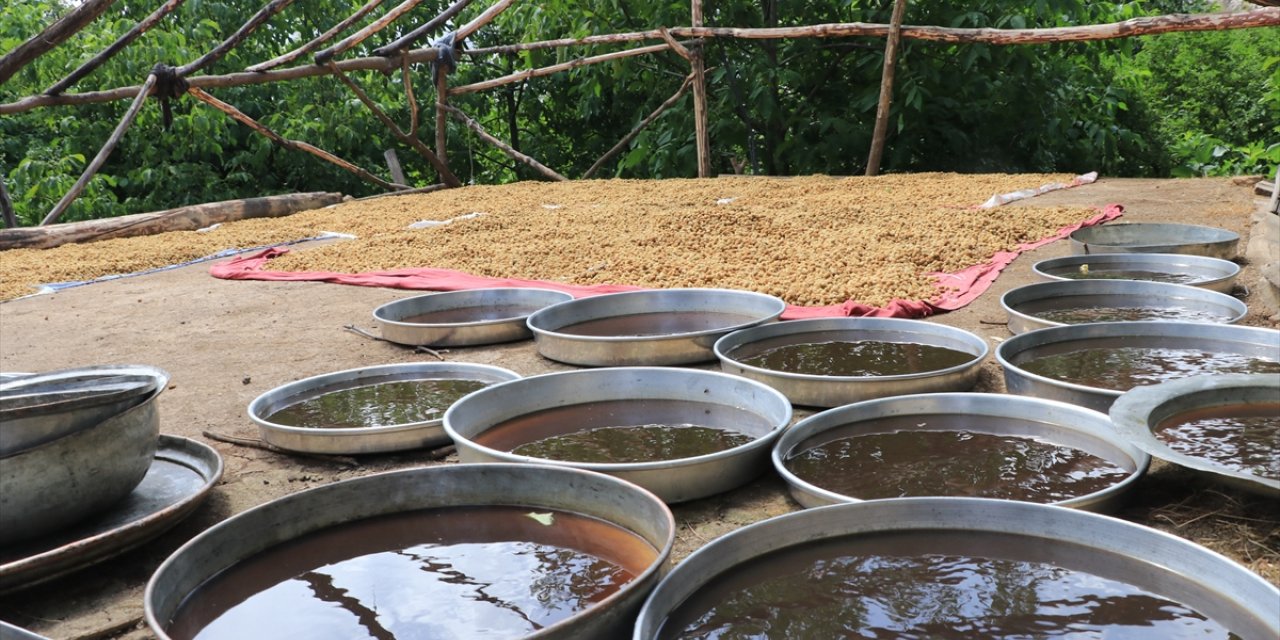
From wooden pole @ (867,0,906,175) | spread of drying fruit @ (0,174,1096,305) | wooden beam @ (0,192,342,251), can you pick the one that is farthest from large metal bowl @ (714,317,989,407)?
wooden beam @ (0,192,342,251)

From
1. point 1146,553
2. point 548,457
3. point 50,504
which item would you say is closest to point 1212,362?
point 1146,553

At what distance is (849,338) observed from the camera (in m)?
2.70

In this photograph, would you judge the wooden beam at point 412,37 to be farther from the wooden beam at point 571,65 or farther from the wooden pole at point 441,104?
the wooden beam at point 571,65

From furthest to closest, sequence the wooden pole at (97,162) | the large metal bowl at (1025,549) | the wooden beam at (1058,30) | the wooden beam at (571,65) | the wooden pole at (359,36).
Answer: the wooden beam at (571,65), the wooden pole at (359,36), the wooden pole at (97,162), the wooden beam at (1058,30), the large metal bowl at (1025,549)

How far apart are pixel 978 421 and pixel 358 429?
4.12 ft

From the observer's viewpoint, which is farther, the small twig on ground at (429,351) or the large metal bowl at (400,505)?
the small twig on ground at (429,351)

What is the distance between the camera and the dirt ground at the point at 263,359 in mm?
1541

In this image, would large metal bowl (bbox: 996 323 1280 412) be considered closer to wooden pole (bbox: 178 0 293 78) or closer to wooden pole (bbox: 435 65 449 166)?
wooden pole (bbox: 178 0 293 78)

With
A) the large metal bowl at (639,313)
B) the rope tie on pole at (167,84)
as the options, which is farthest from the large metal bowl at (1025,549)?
the rope tie on pole at (167,84)

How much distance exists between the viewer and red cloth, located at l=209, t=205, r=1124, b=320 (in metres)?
2.97

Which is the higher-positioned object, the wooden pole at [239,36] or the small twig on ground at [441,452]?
the wooden pole at [239,36]

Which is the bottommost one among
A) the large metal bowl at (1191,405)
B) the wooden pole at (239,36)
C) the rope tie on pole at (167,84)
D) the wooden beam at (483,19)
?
the large metal bowl at (1191,405)

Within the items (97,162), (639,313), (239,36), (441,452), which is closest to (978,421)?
(441,452)

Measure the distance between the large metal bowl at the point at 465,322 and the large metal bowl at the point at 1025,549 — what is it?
1.67 m
